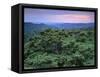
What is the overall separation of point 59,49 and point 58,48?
0.02 metres

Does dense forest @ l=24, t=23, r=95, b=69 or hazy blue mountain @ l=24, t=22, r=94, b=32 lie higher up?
hazy blue mountain @ l=24, t=22, r=94, b=32

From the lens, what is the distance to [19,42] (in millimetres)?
3209

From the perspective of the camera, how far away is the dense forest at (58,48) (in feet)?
10.9

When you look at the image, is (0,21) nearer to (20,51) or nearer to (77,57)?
(20,51)

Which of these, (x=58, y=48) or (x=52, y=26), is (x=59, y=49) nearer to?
(x=58, y=48)

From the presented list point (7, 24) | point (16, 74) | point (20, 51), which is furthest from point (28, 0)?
point (16, 74)

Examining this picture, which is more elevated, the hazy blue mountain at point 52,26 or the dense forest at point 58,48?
the hazy blue mountain at point 52,26

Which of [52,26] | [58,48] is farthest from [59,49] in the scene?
[52,26]

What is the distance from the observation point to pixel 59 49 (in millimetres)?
3477

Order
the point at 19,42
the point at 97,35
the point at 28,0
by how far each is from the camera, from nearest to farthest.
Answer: the point at 19,42
the point at 28,0
the point at 97,35

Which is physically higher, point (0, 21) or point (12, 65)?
point (0, 21)

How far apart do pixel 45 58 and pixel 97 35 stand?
790 millimetres

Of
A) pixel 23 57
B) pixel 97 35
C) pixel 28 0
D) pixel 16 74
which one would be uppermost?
pixel 28 0

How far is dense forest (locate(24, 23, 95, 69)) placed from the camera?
3312mm
